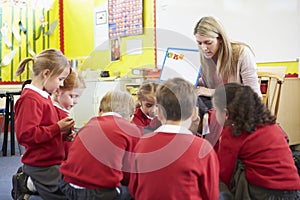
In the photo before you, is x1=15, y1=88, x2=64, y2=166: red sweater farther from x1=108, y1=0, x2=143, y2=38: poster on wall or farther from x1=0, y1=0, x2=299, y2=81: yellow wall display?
x1=108, y1=0, x2=143, y2=38: poster on wall

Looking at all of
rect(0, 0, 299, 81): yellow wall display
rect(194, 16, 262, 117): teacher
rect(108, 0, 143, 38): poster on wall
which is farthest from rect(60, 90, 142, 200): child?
rect(108, 0, 143, 38): poster on wall

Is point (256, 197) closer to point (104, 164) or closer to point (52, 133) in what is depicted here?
point (104, 164)

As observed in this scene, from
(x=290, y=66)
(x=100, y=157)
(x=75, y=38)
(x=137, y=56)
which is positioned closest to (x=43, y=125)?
(x=100, y=157)

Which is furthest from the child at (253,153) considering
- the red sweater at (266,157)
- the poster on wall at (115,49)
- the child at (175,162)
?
the poster on wall at (115,49)

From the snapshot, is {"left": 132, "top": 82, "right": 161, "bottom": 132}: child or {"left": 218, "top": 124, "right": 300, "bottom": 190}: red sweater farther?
{"left": 132, "top": 82, "right": 161, "bottom": 132}: child

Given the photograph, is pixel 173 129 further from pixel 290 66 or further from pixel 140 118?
pixel 290 66

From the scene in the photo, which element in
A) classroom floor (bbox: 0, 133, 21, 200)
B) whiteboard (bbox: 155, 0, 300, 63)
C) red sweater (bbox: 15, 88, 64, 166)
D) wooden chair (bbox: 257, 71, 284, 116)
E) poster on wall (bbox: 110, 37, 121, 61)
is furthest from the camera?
poster on wall (bbox: 110, 37, 121, 61)

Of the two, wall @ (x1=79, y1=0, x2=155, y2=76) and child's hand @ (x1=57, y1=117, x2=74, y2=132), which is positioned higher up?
wall @ (x1=79, y1=0, x2=155, y2=76)

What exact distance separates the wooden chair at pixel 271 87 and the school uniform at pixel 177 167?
63.1 inches

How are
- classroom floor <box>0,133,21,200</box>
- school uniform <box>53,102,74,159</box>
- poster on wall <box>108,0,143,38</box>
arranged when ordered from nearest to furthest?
school uniform <box>53,102,74,159</box> → classroom floor <box>0,133,21,200</box> → poster on wall <box>108,0,143,38</box>

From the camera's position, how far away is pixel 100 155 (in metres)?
1.25

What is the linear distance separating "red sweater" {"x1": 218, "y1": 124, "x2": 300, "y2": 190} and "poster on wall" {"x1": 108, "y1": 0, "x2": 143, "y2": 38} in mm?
3121

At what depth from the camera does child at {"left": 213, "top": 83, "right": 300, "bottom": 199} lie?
4.20ft

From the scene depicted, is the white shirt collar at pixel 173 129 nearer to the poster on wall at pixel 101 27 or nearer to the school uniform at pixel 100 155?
the school uniform at pixel 100 155
